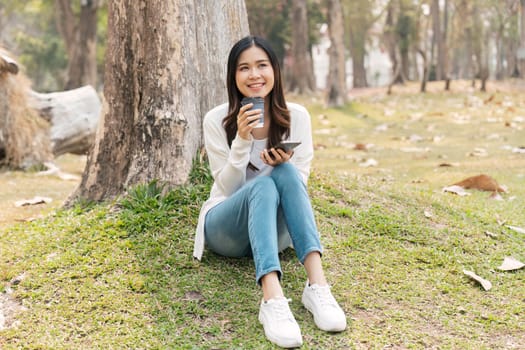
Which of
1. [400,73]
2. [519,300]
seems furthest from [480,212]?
[400,73]

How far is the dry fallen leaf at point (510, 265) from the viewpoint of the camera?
371 cm

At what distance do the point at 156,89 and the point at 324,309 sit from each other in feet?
6.06

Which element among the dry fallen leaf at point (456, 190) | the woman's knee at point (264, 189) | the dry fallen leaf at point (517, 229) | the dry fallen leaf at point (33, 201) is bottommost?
the dry fallen leaf at point (517, 229)

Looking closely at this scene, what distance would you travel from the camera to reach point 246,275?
3443 millimetres

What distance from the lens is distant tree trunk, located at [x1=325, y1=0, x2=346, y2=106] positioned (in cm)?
1312

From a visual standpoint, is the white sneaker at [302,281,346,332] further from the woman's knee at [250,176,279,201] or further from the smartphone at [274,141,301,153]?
the smartphone at [274,141,301,153]

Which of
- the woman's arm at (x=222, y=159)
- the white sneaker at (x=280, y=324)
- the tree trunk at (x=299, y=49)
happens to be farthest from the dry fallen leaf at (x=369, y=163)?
the tree trunk at (x=299, y=49)

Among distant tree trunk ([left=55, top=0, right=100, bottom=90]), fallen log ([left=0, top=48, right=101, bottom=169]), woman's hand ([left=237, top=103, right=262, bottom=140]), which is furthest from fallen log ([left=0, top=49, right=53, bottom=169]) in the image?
distant tree trunk ([left=55, top=0, right=100, bottom=90])

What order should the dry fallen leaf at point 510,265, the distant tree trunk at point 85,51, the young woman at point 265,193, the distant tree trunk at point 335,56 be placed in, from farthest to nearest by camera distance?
the distant tree trunk at point 85,51 < the distant tree trunk at point 335,56 < the dry fallen leaf at point 510,265 < the young woman at point 265,193

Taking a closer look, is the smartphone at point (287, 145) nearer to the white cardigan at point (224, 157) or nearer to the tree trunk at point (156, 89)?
the white cardigan at point (224, 157)

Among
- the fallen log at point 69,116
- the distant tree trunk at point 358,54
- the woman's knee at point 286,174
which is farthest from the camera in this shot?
the distant tree trunk at point 358,54

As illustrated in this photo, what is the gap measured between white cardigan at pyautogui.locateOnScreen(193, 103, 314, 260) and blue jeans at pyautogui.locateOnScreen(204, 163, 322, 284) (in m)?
0.10

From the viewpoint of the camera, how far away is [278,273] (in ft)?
9.61

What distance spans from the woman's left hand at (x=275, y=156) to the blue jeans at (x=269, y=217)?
3cm
